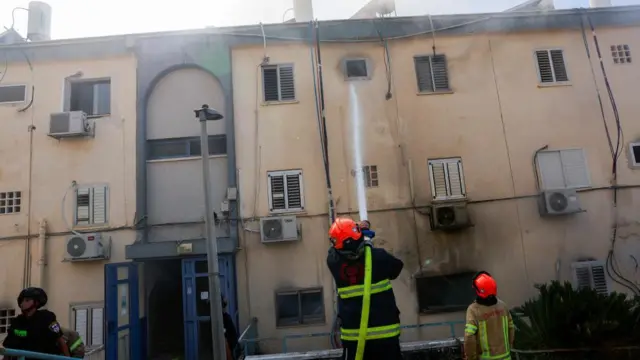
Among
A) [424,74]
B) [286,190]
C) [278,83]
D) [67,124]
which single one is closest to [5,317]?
[67,124]

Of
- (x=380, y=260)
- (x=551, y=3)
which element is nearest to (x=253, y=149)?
(x=380, y=260)

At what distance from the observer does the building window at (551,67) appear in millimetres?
10203

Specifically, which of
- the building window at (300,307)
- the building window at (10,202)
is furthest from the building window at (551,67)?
the building window at (10,202)

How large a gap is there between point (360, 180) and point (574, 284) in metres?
5.02

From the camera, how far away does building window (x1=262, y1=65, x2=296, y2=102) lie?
32.7ft

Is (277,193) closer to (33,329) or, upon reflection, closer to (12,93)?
(33,329)

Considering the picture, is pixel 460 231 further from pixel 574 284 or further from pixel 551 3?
pixel 551 3

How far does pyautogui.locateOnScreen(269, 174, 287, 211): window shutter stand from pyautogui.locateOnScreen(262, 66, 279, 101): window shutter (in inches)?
73.2

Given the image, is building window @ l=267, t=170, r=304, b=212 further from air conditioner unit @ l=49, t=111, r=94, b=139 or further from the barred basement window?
air conditioner unit @ l=49, t=111, r=94, b=139

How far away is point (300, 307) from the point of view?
9109mm

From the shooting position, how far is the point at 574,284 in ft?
30.2

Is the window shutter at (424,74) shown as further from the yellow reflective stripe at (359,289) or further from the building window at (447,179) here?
the yellow reflective stripe at (359,289)

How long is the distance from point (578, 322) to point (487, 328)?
2516 mm

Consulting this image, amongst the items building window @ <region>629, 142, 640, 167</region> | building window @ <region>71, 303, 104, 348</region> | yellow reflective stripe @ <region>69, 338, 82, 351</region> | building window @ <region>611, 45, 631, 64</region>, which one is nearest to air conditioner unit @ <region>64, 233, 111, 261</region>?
building window @ <region>71, 303, 104, 348</region>
